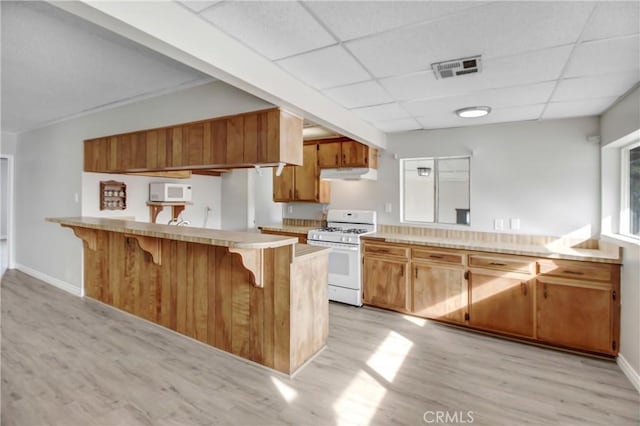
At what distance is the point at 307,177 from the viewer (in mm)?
4840

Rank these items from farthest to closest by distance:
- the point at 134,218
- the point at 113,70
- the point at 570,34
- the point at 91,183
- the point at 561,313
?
1. the point at 134,218
2. the point at 91,183
3. the point at 561,313
4. the point at 113,70
5. the point at 570,34

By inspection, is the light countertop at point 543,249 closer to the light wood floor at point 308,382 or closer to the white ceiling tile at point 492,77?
Result: the light wood floor at point 308,382

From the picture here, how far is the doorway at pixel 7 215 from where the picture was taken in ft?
18.2

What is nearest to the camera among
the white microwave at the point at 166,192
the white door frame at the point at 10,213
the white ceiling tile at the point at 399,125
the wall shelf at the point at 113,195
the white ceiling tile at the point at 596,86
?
the white ceiling tile at the point at 596,86

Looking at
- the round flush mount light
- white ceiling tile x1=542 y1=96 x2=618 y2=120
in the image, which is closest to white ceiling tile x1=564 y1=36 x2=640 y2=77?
white ceiling tile x1=542 y1=96 x2=618 y2=120

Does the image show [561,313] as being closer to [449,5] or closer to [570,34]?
[570,34]

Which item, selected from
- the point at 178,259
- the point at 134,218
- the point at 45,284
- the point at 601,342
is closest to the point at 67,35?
the point at 178,259

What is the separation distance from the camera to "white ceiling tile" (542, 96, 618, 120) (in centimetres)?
291

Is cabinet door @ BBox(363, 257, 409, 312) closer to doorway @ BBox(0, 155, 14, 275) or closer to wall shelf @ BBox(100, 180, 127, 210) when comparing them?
wall shelf @ BBox(100, 180, 127, 210)

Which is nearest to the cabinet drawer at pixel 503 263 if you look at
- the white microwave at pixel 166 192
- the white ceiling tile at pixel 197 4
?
the white ceiling tile at pixel 197 4

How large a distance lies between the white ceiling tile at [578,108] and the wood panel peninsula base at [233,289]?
2620 mm

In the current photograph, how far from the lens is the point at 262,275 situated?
2.52m

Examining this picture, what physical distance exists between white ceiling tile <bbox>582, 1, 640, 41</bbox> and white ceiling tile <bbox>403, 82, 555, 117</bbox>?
0.77m

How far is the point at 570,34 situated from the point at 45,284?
259 inches
